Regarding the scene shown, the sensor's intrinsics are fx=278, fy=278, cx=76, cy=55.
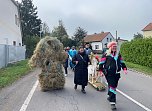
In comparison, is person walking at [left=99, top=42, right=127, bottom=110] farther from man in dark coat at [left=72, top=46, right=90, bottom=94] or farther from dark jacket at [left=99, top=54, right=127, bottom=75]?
man in dark coat at [left=72, top=46, right=90, bottom=94]

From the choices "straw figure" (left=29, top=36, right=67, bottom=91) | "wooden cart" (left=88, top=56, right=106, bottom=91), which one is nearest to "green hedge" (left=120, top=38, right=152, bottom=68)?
"wooden cart" (left=88, top=56, right=106, bottom=91)

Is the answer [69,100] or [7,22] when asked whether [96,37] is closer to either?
[7,22]

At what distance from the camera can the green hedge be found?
24219 millimetres

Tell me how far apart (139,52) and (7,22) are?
15.4m

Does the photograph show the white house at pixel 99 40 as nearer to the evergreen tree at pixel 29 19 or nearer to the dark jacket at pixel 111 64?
the evergreen tree at pixel 29 19

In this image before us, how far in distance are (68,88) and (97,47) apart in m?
77.2

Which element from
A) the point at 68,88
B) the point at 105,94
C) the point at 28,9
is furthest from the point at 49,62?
the point at 28,9

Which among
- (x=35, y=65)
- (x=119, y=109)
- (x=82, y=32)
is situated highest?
(x=82, y=32)

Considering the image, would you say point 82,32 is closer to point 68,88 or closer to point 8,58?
point 8,58

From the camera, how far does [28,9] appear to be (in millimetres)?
66938

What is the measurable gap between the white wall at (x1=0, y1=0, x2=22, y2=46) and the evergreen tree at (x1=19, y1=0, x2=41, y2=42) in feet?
90.8

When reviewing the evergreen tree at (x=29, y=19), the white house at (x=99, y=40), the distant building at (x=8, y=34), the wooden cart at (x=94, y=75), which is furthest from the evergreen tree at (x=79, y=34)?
the wooden cart at (x=94, y=75)

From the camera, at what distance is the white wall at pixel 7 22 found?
29.8 meters

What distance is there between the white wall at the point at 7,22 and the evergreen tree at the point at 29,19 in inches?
1090
